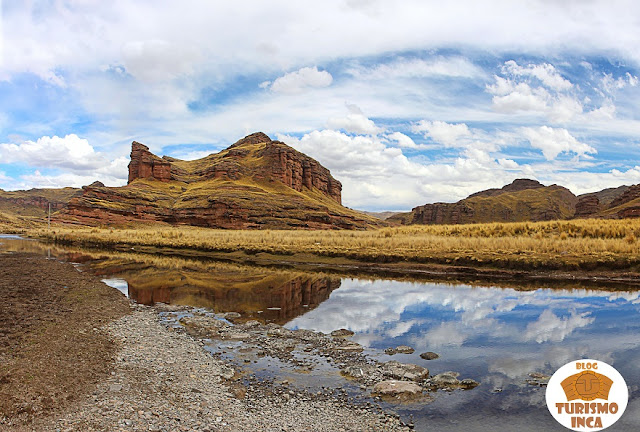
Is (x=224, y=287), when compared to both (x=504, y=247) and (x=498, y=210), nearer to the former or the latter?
(x=504, y=247)

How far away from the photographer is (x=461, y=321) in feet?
61.1

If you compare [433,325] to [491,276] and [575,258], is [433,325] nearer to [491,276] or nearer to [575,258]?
[491,276]

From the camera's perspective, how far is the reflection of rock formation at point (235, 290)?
21391 mm

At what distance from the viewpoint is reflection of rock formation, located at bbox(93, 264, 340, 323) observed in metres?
21.4

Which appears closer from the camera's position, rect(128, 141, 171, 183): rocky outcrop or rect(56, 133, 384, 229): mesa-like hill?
rect(56, 133, 384, 229): mesa-like hill

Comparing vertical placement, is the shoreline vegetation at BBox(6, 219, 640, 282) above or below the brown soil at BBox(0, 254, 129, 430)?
above

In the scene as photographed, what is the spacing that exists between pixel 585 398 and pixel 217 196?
11267 centimetres

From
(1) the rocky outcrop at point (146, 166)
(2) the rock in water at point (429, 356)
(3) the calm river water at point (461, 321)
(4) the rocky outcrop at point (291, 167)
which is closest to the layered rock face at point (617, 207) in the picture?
(3) the calm river water at point (461, 321)

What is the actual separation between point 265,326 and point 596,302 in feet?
58.5

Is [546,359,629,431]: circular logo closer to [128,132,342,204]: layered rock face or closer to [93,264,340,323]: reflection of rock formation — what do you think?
[93,264,340,323]: reflection of rock formation

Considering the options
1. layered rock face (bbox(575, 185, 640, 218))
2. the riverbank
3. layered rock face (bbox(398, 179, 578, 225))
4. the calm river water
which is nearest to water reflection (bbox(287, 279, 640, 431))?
the calm river water

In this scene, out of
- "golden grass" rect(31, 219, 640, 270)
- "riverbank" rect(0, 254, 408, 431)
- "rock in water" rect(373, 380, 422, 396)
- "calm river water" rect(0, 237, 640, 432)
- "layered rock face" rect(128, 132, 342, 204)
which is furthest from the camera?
"layered rock face" rect(128, 132, 342, 204)

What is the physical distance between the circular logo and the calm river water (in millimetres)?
281

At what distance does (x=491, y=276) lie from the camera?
31750mm
